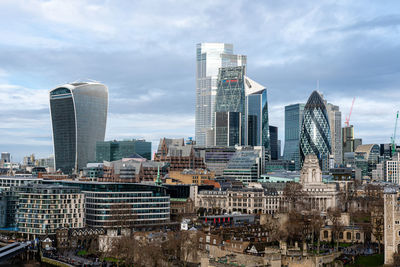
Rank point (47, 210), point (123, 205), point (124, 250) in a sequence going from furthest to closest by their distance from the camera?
point (123, 205), point (47, 210), point (124, 250)

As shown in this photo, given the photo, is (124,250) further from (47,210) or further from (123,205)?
(123,205)

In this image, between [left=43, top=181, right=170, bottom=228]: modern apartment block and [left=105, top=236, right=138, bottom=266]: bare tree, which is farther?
[left=43, top=181, right=170, bottom=228]: modern apartment block

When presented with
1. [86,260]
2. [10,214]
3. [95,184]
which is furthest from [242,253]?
[10,214]

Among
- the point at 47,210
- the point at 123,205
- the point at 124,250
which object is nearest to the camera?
the point at 124,250

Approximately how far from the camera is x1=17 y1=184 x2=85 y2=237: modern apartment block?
5276 inches

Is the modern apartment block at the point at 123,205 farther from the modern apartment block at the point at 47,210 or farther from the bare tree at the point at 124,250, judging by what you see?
the bare tree at the point at 124,250

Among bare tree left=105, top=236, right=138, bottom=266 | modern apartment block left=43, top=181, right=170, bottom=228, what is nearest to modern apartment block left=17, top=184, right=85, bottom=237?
modern apartment block left=43, top=181, right=170, bottom=228

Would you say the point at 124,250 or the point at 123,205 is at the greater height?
the point at 123,205

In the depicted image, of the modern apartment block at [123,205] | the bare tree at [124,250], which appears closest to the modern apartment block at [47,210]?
the modern apartment block at [123,205]

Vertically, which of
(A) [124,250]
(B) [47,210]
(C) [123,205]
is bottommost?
(A) [124,250]

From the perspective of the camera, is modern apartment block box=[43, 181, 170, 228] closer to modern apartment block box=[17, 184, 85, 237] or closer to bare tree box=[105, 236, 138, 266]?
modern apartment block box=[17, 184, 85, 237]

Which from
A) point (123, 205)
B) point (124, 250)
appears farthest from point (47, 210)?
point (124, 250)

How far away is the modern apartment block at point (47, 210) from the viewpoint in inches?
5276

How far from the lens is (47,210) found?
134250 mm
